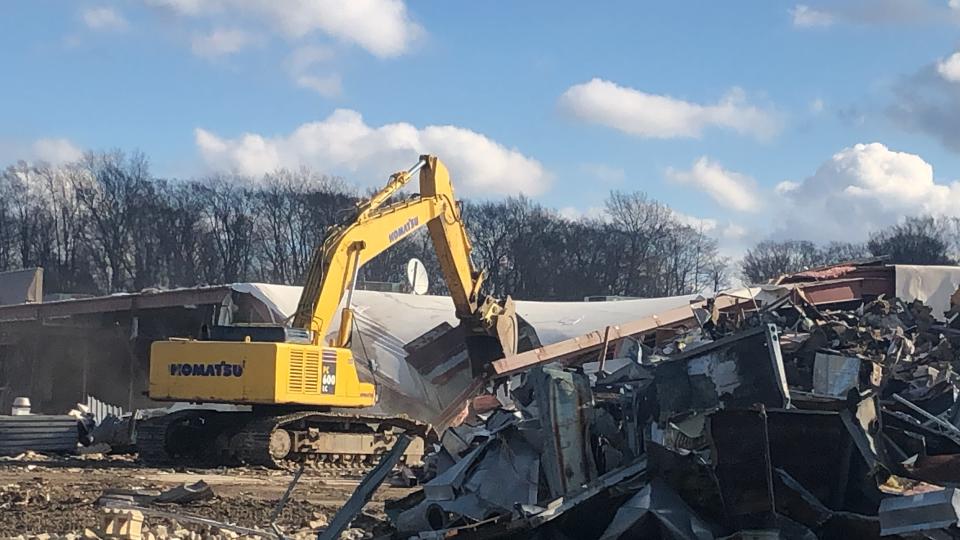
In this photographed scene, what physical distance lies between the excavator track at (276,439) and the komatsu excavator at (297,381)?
2cm

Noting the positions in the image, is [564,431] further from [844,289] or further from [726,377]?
[844,289]

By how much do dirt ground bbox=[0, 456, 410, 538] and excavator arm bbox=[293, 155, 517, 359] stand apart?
2250 millimetres

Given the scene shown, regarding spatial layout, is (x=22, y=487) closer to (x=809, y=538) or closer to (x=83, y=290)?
(x=809, y=538)

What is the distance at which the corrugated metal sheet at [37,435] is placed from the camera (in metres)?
16.9

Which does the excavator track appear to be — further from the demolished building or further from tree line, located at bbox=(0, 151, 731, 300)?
tree line, located at bbox=(0, 151, 731, 300)

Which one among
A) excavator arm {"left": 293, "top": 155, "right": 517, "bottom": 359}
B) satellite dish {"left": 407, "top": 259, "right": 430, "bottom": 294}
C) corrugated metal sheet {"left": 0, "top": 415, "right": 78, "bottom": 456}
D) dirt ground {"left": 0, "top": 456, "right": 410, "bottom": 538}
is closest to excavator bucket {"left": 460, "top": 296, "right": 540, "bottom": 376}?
excavator arm {"left": 293, "top": 155, "right": 517, "bottom": 359}

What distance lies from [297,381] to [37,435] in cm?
529

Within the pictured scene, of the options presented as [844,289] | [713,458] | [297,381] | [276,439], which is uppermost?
[844,289]

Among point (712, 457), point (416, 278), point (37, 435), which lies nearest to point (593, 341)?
point (416, 278)

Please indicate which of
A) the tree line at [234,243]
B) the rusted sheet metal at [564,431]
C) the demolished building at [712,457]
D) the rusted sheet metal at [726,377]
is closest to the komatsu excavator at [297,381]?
the demolished building at [712,457]

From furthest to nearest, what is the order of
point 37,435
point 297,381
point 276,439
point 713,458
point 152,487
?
point 37,435 < point 276,439 < point 297,381 < point 152,487 < point 713,458

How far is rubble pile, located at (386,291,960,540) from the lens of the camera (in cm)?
623

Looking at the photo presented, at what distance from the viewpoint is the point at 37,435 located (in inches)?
673

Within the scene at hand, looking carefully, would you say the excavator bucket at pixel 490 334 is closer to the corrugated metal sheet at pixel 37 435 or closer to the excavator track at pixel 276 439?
the excavator track at pixel 276 439
